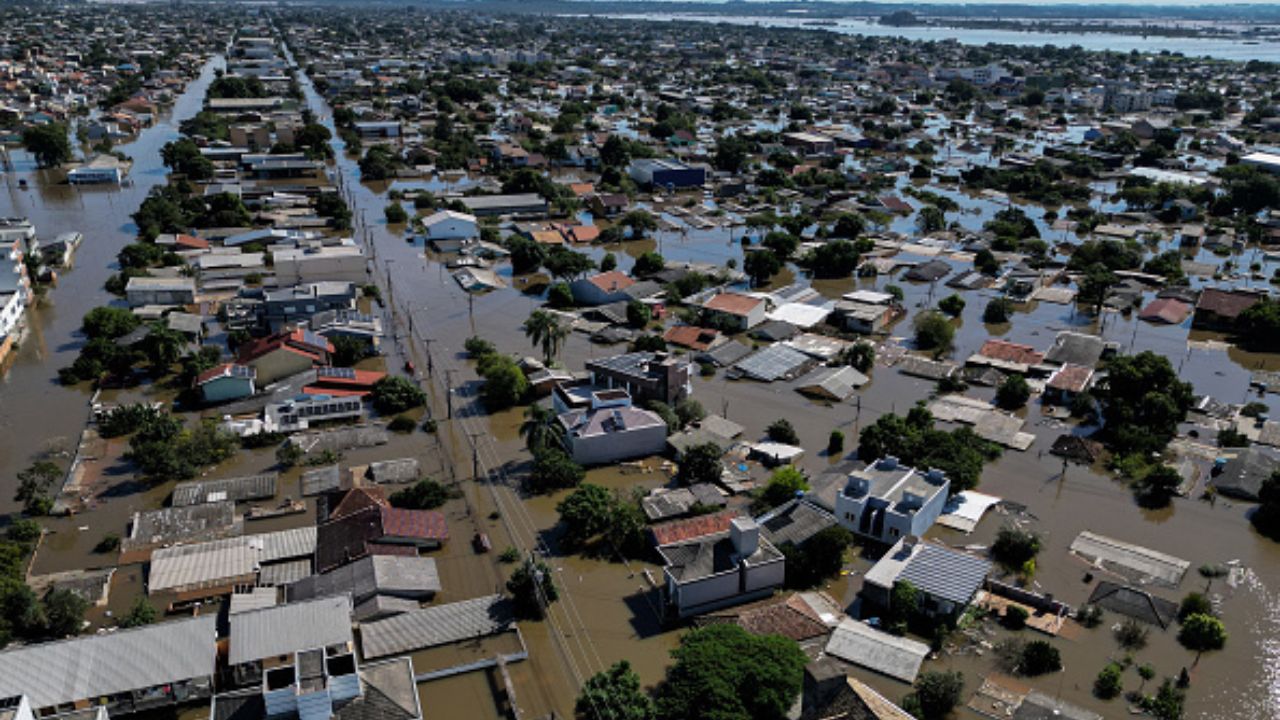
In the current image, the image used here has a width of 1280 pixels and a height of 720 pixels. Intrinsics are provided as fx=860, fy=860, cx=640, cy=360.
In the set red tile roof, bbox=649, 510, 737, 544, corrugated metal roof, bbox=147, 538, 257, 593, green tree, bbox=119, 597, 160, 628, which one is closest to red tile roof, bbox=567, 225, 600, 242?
red tile roof, bbox=649, 510, 737, 544

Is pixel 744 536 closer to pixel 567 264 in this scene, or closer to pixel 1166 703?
pixel 1166 703

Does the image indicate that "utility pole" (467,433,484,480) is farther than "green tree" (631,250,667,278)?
Answer: No

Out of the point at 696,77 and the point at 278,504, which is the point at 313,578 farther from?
the point at 696,77

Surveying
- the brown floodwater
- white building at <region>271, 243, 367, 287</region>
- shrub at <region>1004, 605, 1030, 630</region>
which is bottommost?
the brown floodwater

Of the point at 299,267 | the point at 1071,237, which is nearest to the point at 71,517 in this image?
the point at 299,267

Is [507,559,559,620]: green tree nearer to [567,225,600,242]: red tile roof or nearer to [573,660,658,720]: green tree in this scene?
[573,660,658,720]: green tree

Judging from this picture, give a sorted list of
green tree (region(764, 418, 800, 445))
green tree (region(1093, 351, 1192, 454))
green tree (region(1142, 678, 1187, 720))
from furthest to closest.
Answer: green tree (region(764, 418, 800, 445)) < green tree (region(1093, 351, 1192, 454)) < green tree (region(1142, 678, 1187, 720))

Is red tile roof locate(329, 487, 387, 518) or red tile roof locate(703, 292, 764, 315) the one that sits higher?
red tile roof locate(703, 292, 764, 315)

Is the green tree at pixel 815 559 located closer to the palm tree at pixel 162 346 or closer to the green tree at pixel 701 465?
the green tree at pixel 701 465
